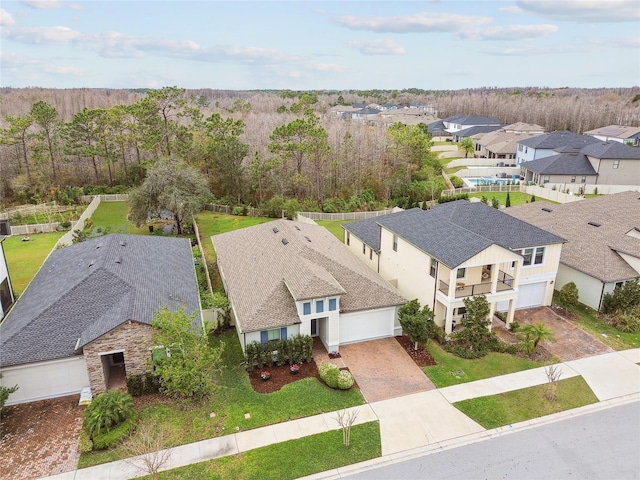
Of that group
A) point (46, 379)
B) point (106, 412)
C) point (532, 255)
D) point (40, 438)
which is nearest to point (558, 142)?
point (532, 255)

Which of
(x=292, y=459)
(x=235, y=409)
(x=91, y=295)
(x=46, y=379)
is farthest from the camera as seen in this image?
(x=91, y=295)

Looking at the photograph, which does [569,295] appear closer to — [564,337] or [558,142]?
[564,337]

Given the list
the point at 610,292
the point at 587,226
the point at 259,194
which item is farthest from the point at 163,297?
the point at 259,194

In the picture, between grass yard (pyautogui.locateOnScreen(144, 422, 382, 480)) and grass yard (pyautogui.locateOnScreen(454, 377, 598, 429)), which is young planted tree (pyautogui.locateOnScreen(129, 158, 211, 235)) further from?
grass yard (pyautogui.locateOnScreen(454, 377, 598, 429))

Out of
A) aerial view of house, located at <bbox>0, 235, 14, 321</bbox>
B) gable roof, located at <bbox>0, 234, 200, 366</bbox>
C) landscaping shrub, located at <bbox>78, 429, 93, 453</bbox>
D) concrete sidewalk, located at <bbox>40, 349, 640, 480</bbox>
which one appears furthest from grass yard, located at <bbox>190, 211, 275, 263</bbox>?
concrete sidewalk, located at <bbox>40, 349, 640, 480</bbox>

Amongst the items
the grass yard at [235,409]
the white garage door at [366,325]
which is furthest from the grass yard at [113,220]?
the white garage door at [366,325]
